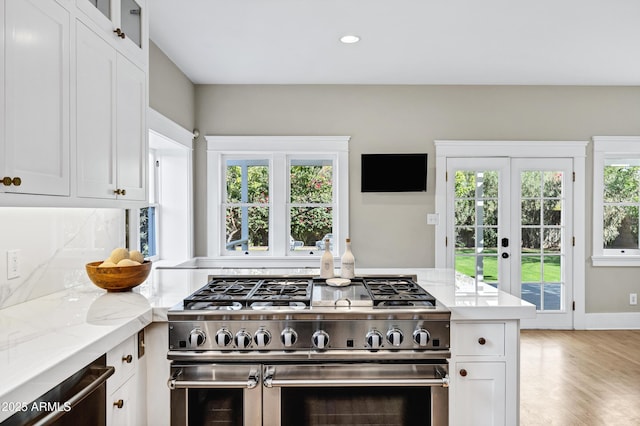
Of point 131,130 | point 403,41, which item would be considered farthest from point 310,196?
point 131,130

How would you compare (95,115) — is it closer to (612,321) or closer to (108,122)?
(108,122)

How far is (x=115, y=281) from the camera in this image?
1911 mm

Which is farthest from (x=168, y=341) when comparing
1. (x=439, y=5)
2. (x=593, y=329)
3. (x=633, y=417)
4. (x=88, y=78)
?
(x=593, y=329)

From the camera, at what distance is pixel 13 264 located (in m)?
1.67

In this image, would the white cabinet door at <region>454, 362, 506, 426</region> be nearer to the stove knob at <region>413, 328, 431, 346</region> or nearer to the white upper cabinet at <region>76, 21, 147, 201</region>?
the stove knob at <region>413, 328, 431, 346</region>

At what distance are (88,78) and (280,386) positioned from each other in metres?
1.47

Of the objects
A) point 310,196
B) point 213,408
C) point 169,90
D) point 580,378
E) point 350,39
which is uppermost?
point 350,39

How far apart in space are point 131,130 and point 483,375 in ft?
6.58

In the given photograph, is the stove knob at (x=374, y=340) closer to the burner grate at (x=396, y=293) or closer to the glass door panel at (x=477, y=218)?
the burner grate at (x=396, y=293)

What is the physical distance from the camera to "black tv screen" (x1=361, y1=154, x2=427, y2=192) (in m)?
4.50

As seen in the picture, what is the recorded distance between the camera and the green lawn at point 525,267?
4.59m

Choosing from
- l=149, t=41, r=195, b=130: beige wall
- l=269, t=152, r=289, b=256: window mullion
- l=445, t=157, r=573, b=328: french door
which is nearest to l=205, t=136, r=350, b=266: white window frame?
l=269, t=152, r=289, b=256: window mullion

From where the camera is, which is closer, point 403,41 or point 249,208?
point 403,41

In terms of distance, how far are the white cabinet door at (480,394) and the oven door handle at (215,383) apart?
2.71 feet
